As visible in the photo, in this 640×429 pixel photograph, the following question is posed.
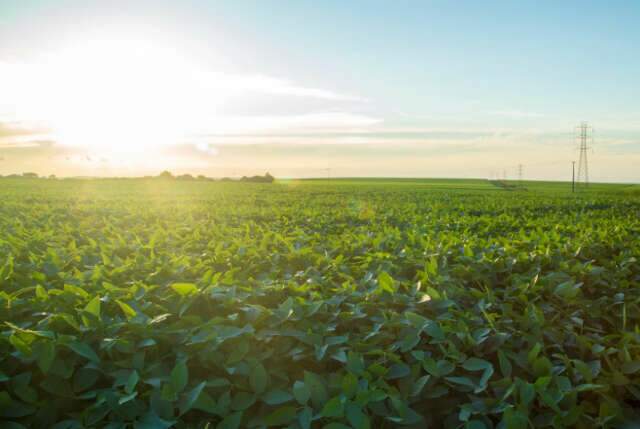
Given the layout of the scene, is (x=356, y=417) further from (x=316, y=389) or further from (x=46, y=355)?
(x=46, y=355)

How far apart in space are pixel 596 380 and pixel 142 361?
2.59 metres

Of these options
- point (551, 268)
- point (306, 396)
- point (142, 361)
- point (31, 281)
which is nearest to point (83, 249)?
point (31, 281)

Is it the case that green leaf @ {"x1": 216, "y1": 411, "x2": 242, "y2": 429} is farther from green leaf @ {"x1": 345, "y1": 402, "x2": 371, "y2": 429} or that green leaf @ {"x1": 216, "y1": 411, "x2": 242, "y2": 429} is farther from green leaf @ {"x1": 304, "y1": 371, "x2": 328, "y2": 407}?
green leaf @ {"x1": 345, "y1": 402, "x2": 371, "y2": 429}

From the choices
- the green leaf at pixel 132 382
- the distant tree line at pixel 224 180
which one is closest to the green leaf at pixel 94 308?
the green leaf at pixel 132 382

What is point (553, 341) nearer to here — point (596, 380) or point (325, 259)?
point (596, 380)

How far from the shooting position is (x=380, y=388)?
2.43 metres

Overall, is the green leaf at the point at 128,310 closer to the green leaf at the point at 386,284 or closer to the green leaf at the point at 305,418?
the green leaf at the point at 305,418

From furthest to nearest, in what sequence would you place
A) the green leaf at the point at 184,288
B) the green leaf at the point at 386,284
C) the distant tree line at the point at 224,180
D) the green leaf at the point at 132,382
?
1. the distant tree line at the point at 224,180
2. the green leaf at the point at 386,284
3. the green leaf at the point at 184,288
4. the green leaf at the point at 132,382

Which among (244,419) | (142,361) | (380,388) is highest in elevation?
(142,361)

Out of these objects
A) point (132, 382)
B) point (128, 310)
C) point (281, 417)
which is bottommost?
point (281, 417)

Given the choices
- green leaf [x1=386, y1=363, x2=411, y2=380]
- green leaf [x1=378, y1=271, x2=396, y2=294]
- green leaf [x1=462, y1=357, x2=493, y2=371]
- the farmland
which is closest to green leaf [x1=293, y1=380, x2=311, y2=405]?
the farmland

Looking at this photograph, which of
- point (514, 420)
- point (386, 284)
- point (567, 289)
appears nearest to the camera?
point (514, 420)

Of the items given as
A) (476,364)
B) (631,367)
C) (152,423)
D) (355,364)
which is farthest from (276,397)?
(631,367)

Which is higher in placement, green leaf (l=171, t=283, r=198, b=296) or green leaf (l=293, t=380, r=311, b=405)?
green leaf (l=171, t=283, r=198, b=296)
